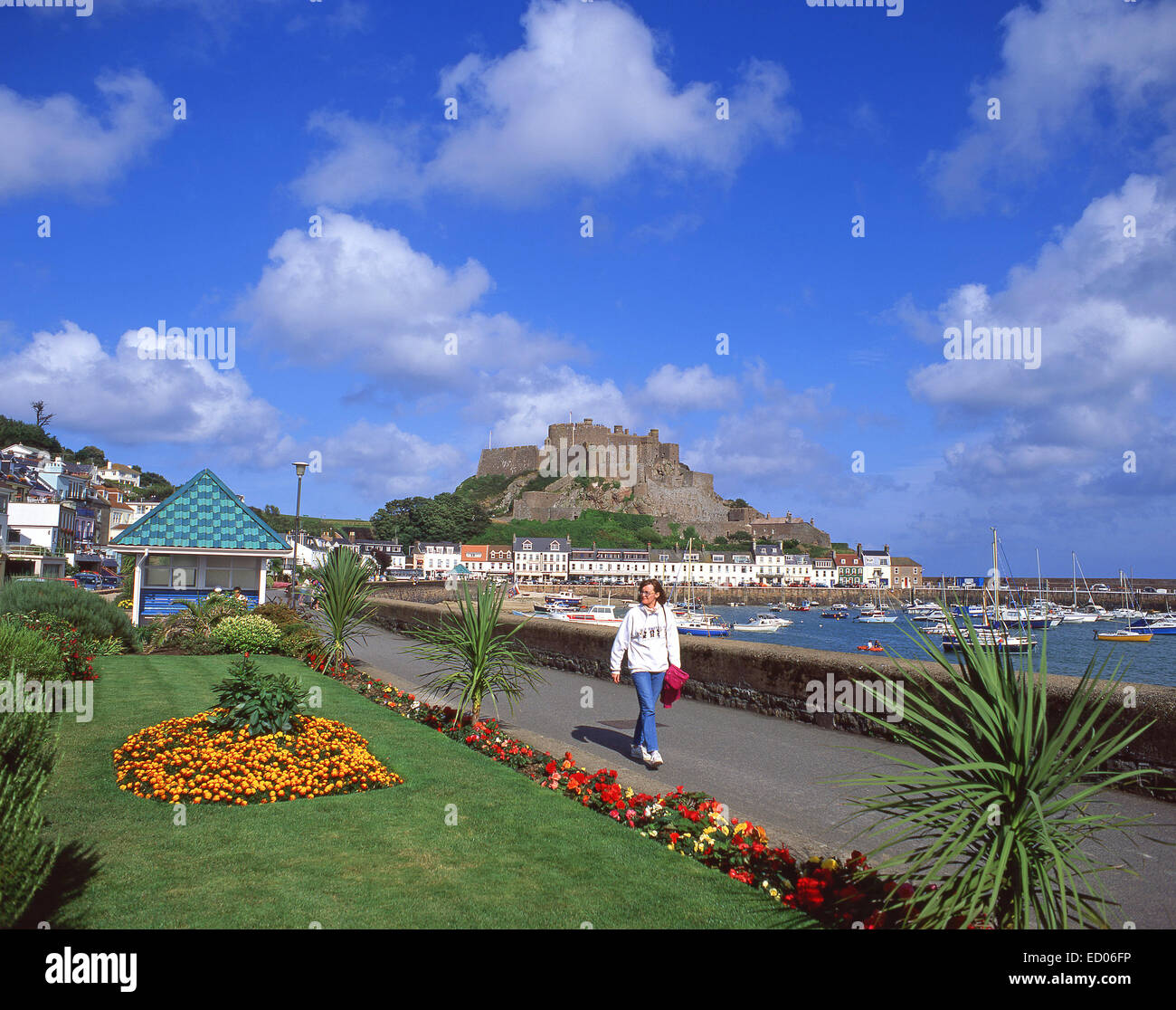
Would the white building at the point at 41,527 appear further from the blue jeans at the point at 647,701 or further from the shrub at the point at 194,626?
the blue jeans at the point at 647,701

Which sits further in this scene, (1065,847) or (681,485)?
(681,485)

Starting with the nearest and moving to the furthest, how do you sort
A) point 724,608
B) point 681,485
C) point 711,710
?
point 711,710
point 724,608
point 681,485

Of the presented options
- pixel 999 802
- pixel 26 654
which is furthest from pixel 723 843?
pixel 26 654

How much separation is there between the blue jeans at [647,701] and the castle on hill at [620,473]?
162675 mm

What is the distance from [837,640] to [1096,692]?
73932 millimetres

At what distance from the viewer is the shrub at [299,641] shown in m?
17.9

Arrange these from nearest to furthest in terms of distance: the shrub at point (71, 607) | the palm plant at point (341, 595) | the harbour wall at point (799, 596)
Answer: the shrub at point (71, 607)
the palm plant at point (341, 595)
the harbour wall at point (799, 596)

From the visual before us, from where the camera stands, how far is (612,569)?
152500 millimetres

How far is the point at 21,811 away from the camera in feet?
13.3

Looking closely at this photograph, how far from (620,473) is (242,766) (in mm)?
172415

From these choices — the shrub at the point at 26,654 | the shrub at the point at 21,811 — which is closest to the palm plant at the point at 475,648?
the shrub at the point at 26,654
